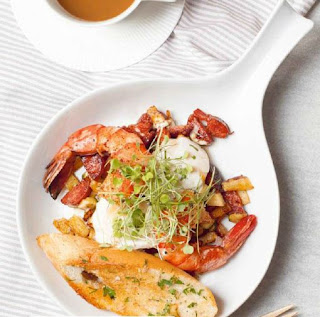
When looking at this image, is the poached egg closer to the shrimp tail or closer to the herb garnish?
the herb garnish

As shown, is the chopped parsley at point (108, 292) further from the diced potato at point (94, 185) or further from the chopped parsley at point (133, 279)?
the diced potato at point (94, 185)

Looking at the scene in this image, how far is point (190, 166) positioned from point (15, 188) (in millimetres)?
557

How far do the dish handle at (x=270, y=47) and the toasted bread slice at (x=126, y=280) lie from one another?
1.91 feet

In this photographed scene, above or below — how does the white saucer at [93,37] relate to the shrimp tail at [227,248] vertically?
above

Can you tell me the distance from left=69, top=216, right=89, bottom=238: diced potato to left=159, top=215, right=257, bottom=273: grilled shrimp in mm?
229

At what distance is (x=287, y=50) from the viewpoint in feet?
6.15

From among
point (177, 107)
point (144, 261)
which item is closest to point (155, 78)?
point (177, 107)

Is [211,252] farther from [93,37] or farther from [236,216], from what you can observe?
[93,37]

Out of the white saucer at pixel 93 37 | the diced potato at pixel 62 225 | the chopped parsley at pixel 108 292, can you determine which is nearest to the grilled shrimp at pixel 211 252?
the chopped parsley at pixel 108 292

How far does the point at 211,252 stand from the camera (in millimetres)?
1878

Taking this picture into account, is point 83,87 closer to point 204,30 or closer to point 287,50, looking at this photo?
point 204,30

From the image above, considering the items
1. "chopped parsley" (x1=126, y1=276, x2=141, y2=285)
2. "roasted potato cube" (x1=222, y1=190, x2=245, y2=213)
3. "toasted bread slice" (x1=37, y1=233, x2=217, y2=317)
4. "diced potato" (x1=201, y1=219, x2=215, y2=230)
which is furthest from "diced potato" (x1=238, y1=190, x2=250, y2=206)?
"chopped parsley" (x1=126, y1=276, x2=141, y2=285)

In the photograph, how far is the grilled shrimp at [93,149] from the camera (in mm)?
1824

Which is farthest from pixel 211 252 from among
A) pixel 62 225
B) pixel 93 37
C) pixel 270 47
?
pixel 93 37
